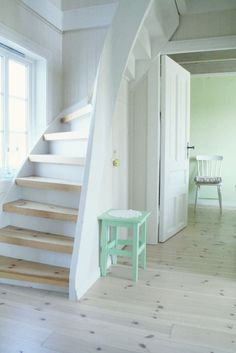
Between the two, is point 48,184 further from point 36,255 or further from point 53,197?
point 36,255

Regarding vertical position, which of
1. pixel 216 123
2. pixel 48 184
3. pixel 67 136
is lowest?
pixel 48 184

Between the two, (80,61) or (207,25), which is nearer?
(207,25)

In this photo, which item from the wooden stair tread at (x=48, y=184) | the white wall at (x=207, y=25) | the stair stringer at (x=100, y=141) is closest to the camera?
the stair stringer at (x=100, y=141)

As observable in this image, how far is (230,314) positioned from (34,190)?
6.23 ft

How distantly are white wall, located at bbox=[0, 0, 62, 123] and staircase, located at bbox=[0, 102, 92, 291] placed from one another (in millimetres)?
616

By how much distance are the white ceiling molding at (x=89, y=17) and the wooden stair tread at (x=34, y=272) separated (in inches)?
103

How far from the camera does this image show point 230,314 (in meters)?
2.14

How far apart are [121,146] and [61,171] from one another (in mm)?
764

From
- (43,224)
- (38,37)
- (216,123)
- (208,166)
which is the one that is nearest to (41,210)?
(43,224)

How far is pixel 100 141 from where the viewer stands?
2543 millimetres

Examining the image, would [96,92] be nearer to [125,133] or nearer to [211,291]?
[125,133]

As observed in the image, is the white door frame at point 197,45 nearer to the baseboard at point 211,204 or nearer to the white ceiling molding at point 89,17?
the white ceiling molding at point 89,17

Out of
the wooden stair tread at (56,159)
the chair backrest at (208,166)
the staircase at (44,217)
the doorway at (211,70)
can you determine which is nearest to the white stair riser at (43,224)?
the staircase at (44,217)

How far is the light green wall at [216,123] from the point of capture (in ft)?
18.9
